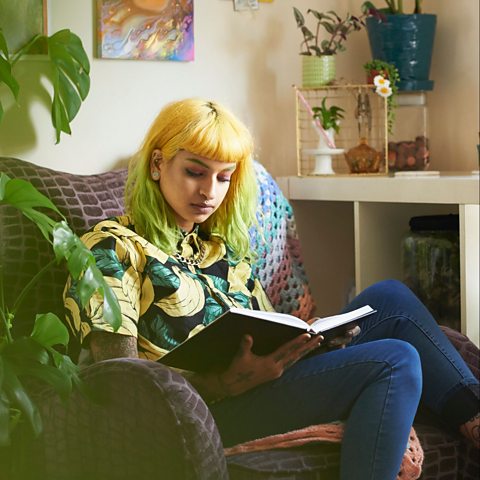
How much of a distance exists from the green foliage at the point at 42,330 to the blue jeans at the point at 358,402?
0.35 metres

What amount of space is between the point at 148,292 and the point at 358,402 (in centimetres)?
45

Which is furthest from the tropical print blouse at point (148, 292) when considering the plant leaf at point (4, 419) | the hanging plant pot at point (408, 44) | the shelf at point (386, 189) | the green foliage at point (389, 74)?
the hanging plant pot at point (408, 44)

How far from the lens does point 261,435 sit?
5.94 feet

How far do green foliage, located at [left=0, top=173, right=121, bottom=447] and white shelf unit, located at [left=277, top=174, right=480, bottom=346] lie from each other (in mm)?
1038

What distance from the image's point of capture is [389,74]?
2.64 metres

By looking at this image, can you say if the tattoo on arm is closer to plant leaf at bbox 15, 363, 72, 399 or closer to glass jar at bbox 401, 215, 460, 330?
plant leaf at bbox 15, 363, 72, 399

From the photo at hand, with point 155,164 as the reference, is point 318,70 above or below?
above

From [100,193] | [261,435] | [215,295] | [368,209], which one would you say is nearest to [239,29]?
[368,209]

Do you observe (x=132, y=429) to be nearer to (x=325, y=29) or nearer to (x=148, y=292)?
(x=148, y=292)

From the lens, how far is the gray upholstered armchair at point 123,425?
5.14 feet

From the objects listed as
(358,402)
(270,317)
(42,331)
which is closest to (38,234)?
(42,331)

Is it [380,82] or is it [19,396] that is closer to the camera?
[19,396]

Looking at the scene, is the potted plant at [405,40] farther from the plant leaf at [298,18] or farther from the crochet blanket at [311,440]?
the crochet blanket at [311,440]

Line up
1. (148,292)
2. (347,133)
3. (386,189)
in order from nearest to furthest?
(148,292) < (386,189) < (347,133)
